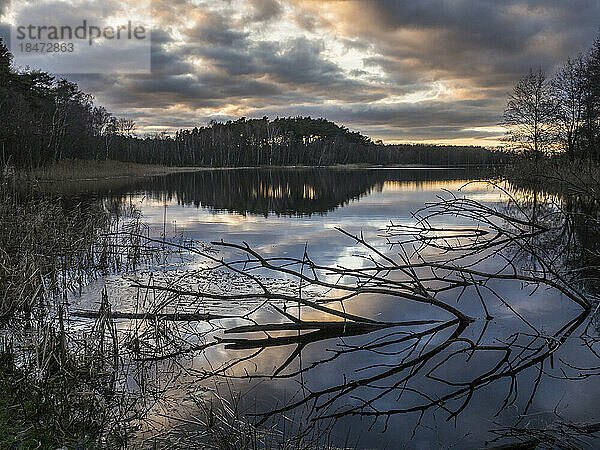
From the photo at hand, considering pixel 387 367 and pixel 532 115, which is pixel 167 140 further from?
pixel 387 367

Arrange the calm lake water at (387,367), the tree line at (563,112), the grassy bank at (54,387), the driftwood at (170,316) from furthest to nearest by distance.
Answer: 1. the tree line at (563,112)
2. the driftwood at (170,316)
3. the calm lake water at (387,367)
4. the grassy bank at (54,387)

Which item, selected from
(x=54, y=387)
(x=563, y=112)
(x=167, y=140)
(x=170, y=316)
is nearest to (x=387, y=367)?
(x=170, y=316)

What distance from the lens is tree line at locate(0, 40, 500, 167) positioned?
3431 cm

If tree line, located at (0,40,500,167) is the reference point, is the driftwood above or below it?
below

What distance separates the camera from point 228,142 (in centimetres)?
9325

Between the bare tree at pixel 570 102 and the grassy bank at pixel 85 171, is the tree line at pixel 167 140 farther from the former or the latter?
the bare tree at pixel 570 102

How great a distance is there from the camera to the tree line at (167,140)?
3431cm

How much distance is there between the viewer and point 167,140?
10581 centimetres

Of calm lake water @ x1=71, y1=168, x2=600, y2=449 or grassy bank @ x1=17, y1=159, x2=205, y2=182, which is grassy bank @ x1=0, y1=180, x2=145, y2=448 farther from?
grassy bank @ x1=17, y1=159, x2=205, y2=182

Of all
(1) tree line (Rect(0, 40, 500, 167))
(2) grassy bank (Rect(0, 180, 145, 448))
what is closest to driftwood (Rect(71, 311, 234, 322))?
(2) grassy bank (Rect(0, 180, 145, 448))

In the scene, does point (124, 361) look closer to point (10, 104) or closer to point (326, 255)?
point (326, 255)

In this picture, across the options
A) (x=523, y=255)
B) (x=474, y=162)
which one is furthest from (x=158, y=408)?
(x=474, y=162)

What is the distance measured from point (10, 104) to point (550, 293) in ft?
105

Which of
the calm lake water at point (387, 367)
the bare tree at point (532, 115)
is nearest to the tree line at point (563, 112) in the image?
the bare tree at point (532, 115)
